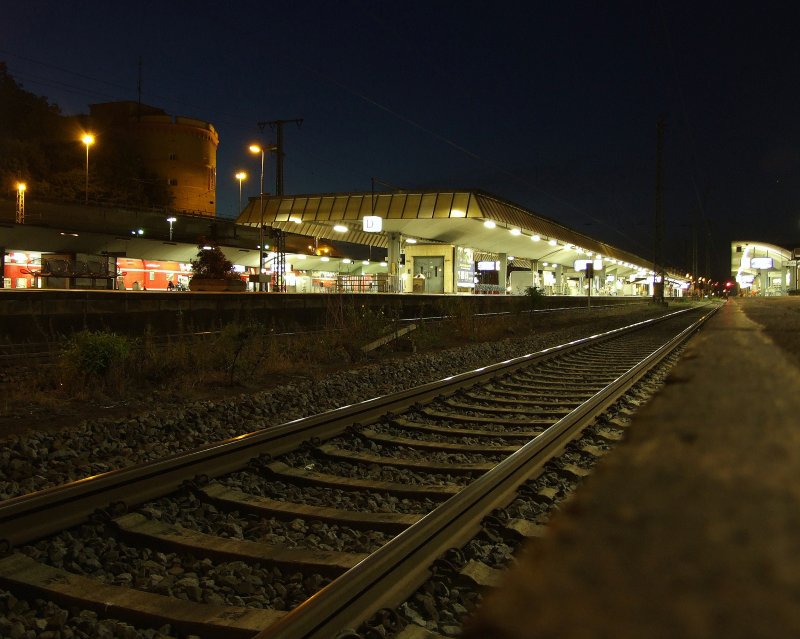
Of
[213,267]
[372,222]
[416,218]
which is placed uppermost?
[416,218]

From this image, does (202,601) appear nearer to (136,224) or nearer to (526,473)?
(526,473)

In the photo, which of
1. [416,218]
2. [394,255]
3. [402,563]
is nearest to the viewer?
[402,563]

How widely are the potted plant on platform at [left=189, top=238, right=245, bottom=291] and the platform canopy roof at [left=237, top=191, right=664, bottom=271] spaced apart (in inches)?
175

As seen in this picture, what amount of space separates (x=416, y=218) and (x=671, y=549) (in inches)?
1588

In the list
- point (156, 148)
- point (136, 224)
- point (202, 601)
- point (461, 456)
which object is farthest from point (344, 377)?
point (156, 148)

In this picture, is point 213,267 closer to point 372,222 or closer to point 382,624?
point 372,222

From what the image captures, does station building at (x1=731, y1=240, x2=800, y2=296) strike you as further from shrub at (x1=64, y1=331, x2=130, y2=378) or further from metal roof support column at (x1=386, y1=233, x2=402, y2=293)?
shrub at (x1=64, y1=331, x2=130, y2=378)

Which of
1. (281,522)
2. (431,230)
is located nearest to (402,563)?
(281,522)

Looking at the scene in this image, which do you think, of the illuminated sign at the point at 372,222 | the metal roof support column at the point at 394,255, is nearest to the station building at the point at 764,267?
the metal roof support column at the point at 394,255

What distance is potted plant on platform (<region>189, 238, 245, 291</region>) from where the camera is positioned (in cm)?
3531

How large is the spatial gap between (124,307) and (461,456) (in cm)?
1453

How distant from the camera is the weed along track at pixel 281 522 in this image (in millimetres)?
3330

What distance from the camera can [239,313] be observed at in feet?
70.4

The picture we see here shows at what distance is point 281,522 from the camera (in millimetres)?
4715
